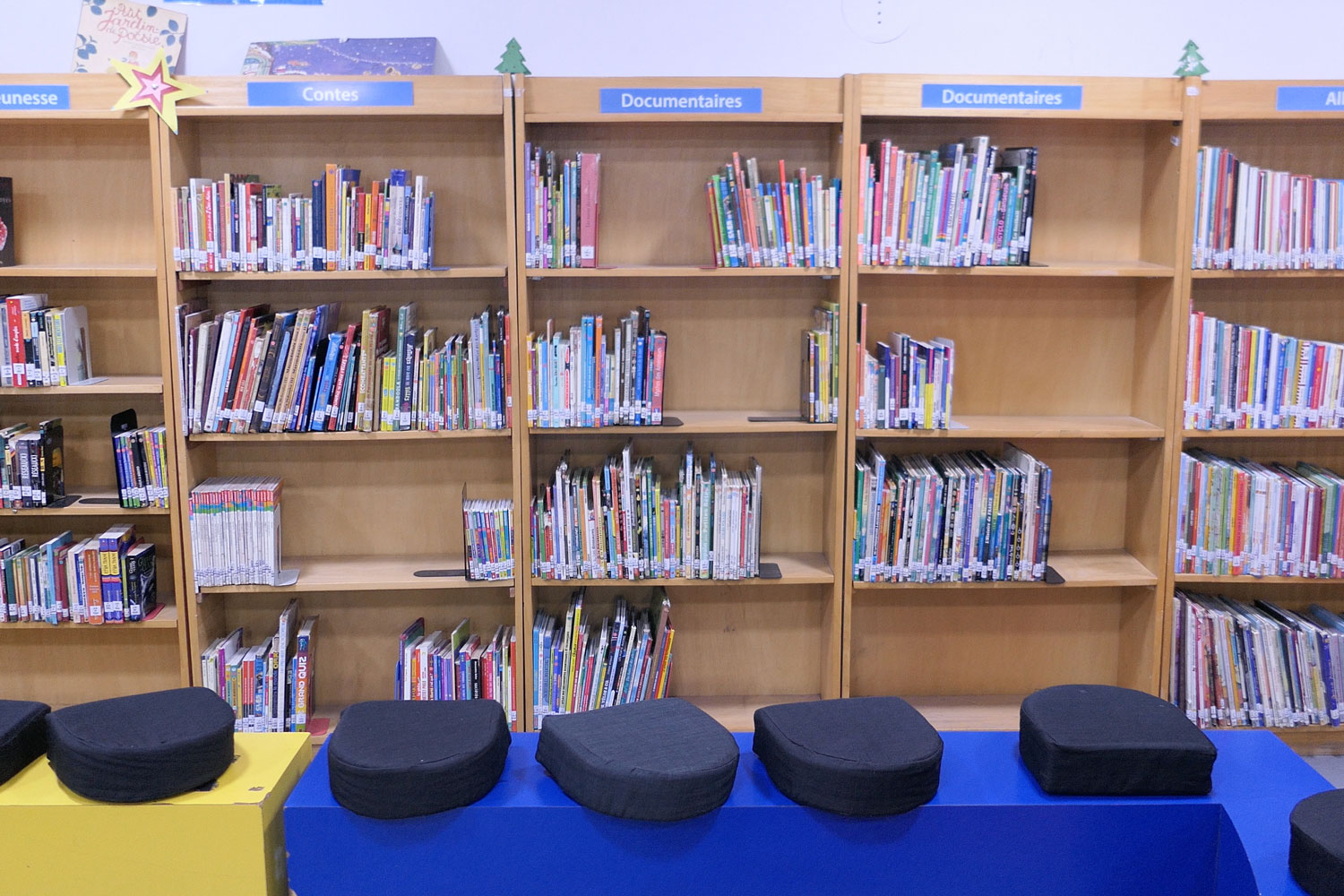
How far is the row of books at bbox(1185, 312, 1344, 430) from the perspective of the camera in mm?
3432

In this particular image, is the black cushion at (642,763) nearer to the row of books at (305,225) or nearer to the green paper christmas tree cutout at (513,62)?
the row of books at (305,225)

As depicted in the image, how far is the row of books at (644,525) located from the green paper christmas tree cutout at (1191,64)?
1.67 meters

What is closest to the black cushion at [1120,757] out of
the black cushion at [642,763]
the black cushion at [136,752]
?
Result: the black cushion at [642,763]

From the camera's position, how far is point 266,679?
11.6ft

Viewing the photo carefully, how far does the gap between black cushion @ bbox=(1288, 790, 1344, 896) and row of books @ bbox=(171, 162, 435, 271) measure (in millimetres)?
2551

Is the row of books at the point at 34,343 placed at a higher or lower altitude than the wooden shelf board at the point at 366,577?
higher

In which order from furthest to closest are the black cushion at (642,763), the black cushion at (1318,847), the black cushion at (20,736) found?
A: 1. the black cushion at (20,736)
2. the black cushion at (642,763)
3. the black cushion at (1318,847)

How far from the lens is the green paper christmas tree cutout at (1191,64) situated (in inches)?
128

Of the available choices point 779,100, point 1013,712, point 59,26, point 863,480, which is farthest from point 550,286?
point 1013,712

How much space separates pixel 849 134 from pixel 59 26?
241 cm

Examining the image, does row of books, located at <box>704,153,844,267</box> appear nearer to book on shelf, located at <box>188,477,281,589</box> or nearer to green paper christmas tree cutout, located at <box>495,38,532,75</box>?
green paper christmas tree cutout, located at <box>495,38,532,75</box>

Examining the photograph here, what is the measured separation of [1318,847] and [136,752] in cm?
196

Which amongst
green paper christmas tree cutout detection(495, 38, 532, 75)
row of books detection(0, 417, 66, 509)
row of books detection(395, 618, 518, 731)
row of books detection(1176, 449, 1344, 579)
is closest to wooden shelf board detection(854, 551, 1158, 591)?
row of books detection(1176, 449, 1344, 579)

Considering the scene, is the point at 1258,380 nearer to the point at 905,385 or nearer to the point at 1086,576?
the point at 1086,576
